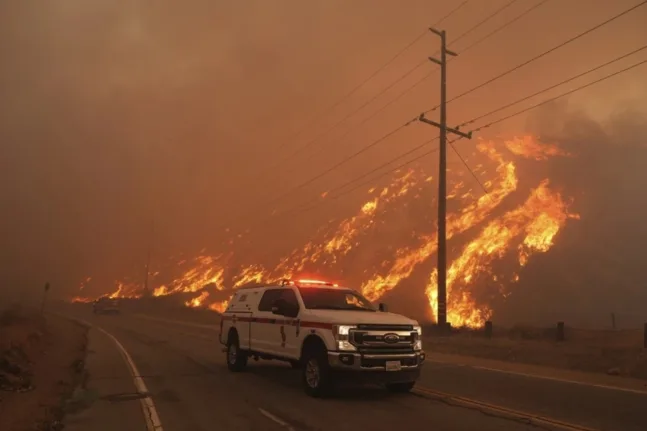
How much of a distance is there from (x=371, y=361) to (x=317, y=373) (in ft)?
3.72

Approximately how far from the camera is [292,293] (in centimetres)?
1227

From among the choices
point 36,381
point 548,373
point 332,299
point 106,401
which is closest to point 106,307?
point 36,381

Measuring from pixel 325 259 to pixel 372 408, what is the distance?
63380 mm

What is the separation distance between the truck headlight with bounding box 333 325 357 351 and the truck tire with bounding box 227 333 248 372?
4.89 metres

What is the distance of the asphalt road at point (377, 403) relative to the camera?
8.13 m

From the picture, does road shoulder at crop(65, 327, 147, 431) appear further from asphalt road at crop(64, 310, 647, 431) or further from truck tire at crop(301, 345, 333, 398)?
truck tire at crop(301, 345, 333, 398)

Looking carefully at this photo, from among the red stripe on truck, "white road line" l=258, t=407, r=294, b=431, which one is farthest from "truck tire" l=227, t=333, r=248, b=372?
"white road line" l=258, t=407, r=294, b=431

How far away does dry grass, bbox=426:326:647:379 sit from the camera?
49.9ft

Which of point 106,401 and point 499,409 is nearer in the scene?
point 499,409

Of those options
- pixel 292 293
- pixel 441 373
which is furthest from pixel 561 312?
pixel 292 293

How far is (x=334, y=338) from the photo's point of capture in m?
10.1

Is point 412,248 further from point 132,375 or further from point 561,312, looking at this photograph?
point 132,375

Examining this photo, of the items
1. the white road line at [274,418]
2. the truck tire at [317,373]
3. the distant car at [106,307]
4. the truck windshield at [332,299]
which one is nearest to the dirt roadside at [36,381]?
the white road line at [274,418]

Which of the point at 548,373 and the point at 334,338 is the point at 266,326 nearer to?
the point at 334,338
